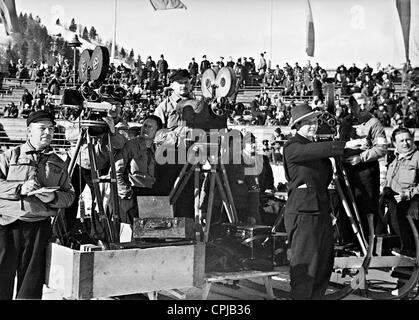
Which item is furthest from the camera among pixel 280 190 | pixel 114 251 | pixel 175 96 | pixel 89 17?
pixel 89 17

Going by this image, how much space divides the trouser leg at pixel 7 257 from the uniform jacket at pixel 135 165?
155 centimetres

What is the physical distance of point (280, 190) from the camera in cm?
659

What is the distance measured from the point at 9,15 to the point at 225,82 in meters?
10.1

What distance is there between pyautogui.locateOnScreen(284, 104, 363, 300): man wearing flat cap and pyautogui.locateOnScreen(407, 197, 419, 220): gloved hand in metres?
1.19

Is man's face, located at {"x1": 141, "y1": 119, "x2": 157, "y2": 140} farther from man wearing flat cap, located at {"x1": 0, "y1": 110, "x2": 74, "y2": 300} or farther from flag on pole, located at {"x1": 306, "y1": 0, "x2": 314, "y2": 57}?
flag on pole, located at {"x1": 306, "y1": 0, "x2": 314, "y2": 57}

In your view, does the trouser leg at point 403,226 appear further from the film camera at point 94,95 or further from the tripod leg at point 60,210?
the tripod leg at point 60,210

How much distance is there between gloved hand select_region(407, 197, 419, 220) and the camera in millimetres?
4828

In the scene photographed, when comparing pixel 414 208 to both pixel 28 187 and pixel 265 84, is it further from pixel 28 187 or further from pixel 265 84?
pixel 265 84

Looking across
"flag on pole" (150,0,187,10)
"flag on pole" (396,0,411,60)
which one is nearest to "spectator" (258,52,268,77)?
"flag on pole" (150,0,187,10)

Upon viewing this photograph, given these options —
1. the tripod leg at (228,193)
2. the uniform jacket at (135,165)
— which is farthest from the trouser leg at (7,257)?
the tripod leg at (228,193)

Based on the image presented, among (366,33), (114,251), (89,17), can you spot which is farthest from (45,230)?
(366,33)

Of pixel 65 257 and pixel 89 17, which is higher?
pixel 89 17
